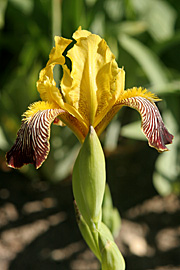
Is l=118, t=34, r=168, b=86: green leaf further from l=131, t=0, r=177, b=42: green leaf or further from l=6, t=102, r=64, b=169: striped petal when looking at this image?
l=6, t=102, r=64, b=169: striped petal

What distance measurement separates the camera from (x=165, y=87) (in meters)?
1.80

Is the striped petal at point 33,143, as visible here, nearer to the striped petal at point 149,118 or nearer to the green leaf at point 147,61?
the striped petal at point 149,118

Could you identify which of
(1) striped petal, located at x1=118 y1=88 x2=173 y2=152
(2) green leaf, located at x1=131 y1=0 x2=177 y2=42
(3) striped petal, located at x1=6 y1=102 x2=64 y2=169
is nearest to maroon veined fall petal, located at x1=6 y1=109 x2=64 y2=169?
(3) striped petal, located at x1=6 y1=102 x2=64 y2=169

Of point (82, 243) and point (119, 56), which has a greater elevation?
point (119, 56)

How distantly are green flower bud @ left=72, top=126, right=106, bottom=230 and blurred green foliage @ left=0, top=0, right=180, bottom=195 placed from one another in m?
0.79

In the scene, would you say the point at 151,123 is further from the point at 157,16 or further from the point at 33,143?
the point at 157,16

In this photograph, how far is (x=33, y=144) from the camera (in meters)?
0.86

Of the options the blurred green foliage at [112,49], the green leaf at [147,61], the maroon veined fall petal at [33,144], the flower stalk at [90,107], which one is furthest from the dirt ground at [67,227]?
the maroon veined fall petal at [33,144]

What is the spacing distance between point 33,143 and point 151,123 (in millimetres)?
319

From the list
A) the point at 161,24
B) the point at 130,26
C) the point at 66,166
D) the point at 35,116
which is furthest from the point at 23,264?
the point at 161,24

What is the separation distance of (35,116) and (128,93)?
0.27 m

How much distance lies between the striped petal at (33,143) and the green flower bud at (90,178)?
11 centimetres

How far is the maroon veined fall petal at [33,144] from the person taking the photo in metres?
0.86

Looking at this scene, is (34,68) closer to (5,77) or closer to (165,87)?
(5,77)
